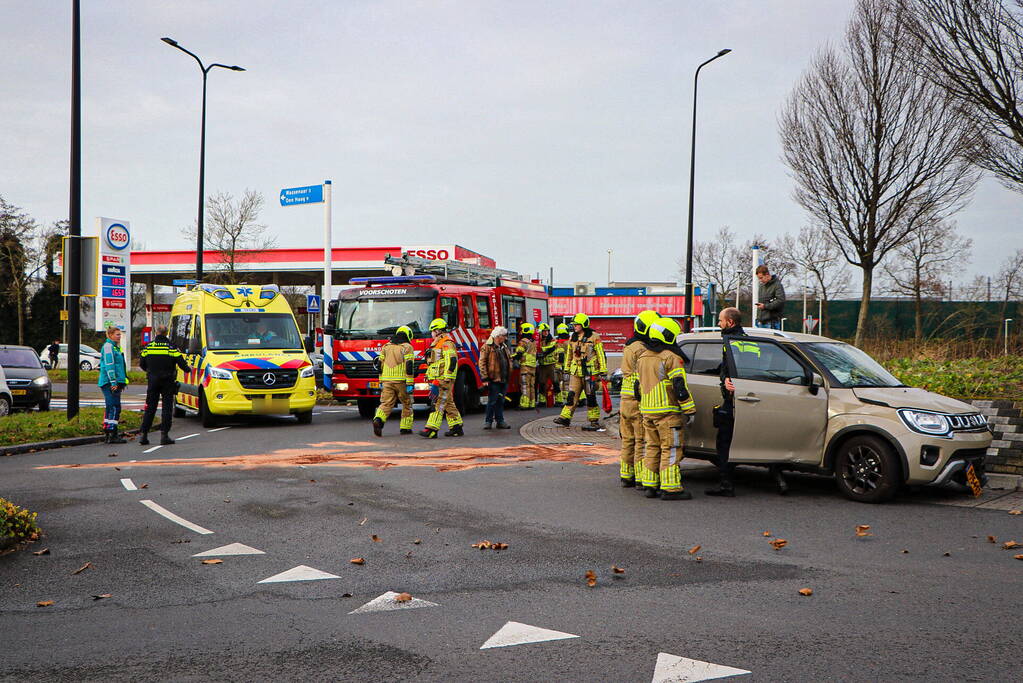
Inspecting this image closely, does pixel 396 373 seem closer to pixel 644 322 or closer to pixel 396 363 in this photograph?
pixel 396 363

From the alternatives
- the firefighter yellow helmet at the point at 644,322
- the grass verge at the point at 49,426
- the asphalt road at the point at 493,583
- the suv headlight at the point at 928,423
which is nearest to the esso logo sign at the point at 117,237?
the grass verge at the point at 49,426

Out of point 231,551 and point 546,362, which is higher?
point 546,362

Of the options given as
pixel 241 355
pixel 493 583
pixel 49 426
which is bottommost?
pixel 49 426

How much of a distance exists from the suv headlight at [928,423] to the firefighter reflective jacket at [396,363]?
25.8ft

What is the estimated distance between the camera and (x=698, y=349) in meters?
9.76

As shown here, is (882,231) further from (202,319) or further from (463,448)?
(202,319)

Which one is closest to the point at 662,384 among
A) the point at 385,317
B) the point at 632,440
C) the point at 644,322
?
the point at 644,322

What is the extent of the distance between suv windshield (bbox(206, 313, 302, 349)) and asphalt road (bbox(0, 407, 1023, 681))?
7197 millimetres

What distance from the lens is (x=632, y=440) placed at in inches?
373

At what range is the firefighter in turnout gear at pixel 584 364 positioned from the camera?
15.2m

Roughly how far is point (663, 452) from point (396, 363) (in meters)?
6.23

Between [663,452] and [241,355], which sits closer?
[663,452]

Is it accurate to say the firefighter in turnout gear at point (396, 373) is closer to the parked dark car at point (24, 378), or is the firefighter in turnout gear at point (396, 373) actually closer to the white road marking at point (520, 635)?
the white road marking at point (520, 635)

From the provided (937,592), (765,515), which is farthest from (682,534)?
(937,592)
